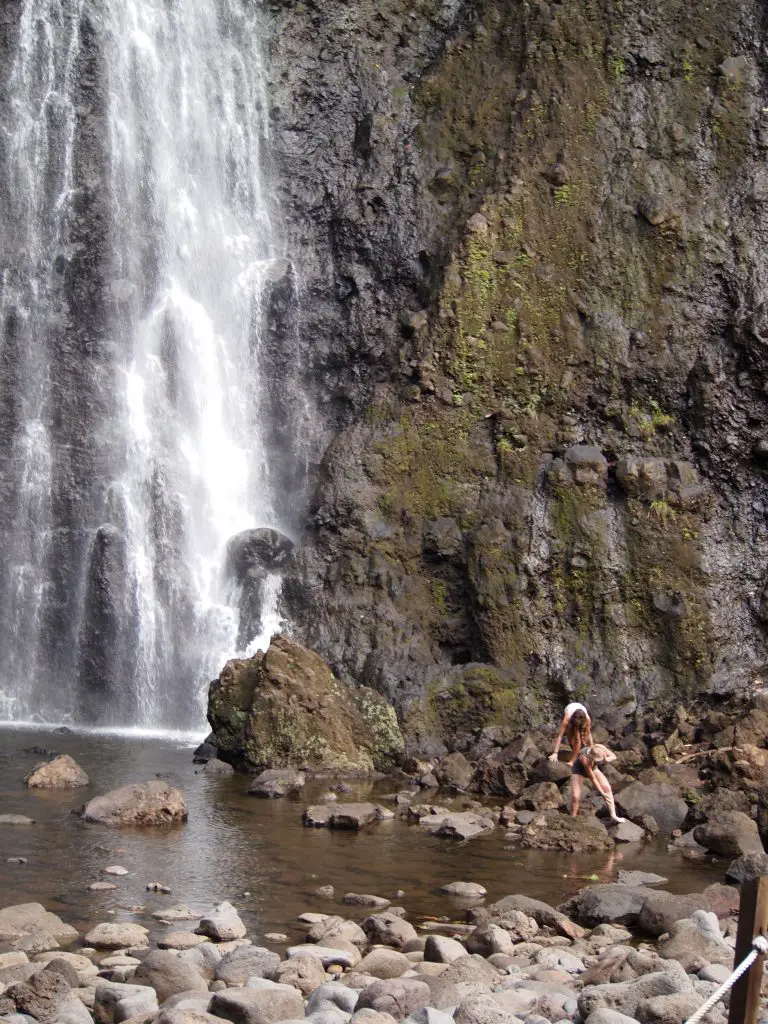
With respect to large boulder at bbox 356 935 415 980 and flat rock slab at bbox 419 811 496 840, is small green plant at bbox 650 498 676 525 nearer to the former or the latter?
flat rock slab at bbox 419 811 496 840

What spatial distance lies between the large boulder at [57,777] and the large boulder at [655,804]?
752cm

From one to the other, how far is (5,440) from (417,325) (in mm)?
10544

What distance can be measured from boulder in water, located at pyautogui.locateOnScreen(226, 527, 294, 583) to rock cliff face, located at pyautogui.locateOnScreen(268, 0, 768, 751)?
4.00 feet

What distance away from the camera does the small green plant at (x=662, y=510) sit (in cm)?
2422

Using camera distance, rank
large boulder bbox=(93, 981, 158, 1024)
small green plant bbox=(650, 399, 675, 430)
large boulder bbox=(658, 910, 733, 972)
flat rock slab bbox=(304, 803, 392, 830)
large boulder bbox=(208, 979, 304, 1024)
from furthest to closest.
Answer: small green plant bbox=(650, 399, 675, 430)
flat rock slab bbox=(304, 803, 392, 830)
large boulder bbox=(658, 910, 733, 972)
large boulder bbox=(93, 981, 158, 1024)
large boulder bbox=(208, 979, 304, 1024)

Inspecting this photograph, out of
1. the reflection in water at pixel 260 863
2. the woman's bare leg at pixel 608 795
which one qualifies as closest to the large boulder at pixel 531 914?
the reflection in water at pixel 260 863

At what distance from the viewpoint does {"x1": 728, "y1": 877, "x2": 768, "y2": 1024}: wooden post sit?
6055mm

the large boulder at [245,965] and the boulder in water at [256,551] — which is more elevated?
the boulder in water at [256,551]

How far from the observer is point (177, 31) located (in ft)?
110

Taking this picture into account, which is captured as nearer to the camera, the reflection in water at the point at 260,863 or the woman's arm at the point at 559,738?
the reflection in water at the point at 260,863

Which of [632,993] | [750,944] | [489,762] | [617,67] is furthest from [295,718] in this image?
[617,67]

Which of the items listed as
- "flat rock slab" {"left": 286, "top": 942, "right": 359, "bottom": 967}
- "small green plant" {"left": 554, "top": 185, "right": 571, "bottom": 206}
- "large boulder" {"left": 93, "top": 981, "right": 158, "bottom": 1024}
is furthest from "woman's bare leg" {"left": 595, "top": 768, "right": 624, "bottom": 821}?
"small green plant" {"left": 554, "top": 185, "right": 571, "bottom": 206}

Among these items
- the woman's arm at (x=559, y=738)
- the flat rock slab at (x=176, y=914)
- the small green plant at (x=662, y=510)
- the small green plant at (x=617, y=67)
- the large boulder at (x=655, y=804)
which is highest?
the small green plant at (x=617, y=67)

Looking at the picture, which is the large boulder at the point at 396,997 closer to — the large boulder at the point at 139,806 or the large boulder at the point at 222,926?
the large boulder at the point at 222,926
